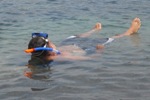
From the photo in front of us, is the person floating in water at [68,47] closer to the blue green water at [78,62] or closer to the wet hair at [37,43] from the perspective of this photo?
the wet hair at [37,43]

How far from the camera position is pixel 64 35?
348 inches

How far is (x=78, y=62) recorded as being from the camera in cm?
640

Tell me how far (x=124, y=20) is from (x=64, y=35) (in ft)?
8.77

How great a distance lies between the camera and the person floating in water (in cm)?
616

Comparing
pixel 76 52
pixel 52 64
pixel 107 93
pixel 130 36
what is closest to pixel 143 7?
pixel 130 36

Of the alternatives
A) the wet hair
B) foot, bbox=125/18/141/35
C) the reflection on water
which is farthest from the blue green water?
the wet hair

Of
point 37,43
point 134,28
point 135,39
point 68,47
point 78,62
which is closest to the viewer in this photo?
point 37,43

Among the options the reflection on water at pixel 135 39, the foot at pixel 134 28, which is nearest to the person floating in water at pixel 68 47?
the foot at pixel 134 28

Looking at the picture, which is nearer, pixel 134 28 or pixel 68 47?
pixel 68 47

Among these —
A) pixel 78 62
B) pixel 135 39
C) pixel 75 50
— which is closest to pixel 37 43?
pixel 78 62

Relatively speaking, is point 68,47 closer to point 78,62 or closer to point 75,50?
point 75,50

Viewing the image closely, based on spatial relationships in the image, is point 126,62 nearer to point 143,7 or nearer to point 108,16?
point 108,16

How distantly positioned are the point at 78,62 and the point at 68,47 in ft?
3.36

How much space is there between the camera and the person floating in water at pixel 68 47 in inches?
243
